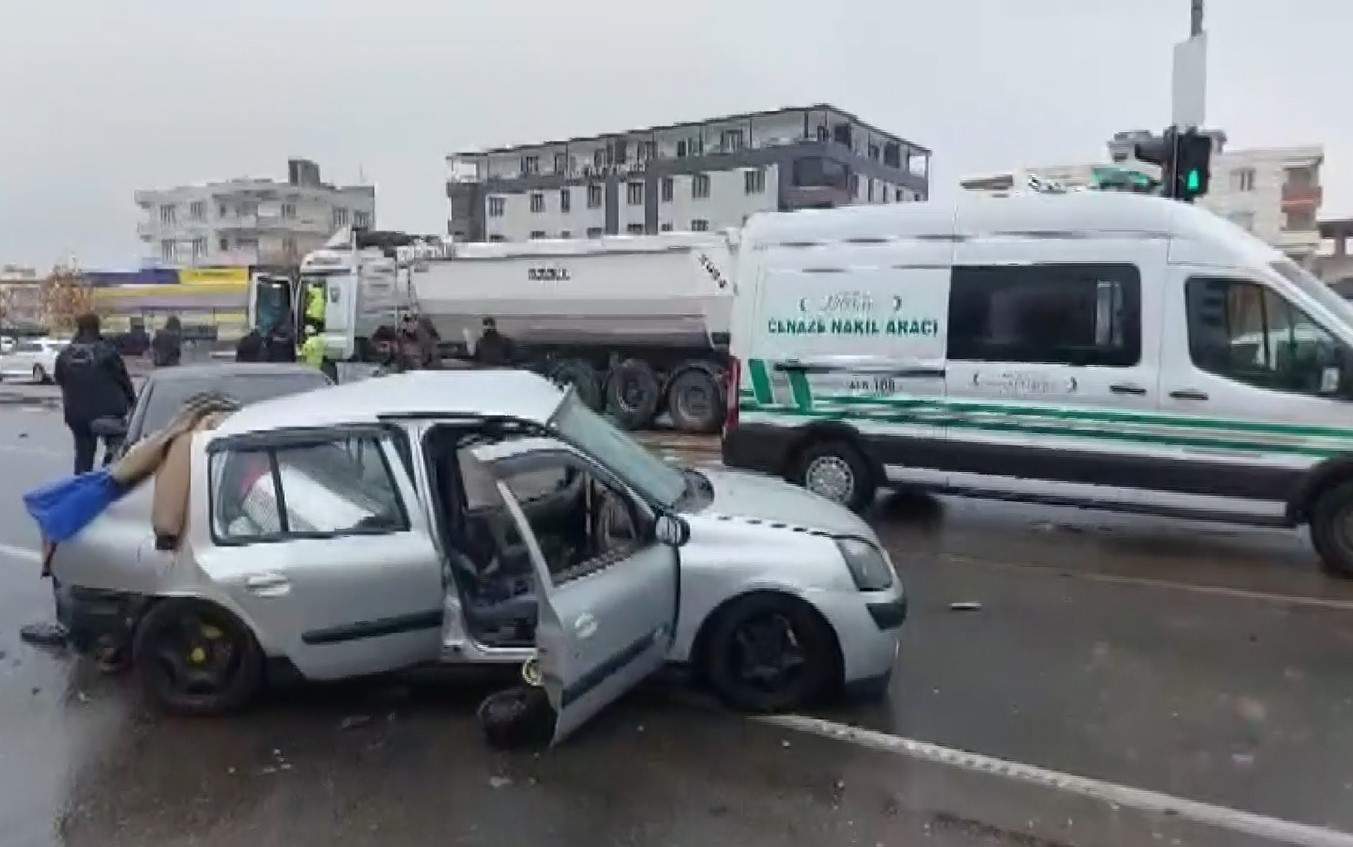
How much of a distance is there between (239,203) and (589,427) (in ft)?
309

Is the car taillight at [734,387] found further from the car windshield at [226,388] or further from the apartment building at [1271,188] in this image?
the apartment building at [1271,188]

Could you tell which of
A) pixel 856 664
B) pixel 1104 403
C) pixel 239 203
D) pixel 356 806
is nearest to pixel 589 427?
pixel 856 664

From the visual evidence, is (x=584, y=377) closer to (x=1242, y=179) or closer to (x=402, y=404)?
(x=402, y=404)

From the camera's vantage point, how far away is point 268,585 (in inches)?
181

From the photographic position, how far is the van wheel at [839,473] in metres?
8.76

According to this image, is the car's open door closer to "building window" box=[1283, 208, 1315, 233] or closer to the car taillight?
the car taillight

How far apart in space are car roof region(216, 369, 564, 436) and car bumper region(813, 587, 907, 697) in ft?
4.98

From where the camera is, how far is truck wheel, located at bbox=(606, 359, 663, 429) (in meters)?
16.2

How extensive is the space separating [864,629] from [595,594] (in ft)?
4.02

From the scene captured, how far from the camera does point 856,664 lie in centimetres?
461

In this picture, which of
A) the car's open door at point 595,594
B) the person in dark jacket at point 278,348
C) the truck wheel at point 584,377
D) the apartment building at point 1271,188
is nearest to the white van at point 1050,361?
the car's open door at point 595,594

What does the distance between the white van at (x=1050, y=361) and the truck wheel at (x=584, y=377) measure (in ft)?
25.3

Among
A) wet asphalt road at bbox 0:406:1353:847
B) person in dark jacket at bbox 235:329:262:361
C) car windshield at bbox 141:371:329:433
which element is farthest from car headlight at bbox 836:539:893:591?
person in dark jacket at bbox 235:329:262:361

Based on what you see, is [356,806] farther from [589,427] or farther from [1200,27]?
[1200,27]
